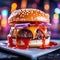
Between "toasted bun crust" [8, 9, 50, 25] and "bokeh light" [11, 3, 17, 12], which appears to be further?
"bokeh light" [11, 3, 17, 12]

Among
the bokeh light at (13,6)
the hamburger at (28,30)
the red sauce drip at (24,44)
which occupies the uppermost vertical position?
the bokeh light at (13,6)

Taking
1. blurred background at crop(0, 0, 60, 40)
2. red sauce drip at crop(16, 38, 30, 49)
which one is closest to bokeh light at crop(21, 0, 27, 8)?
blurred background at crop(0, 0, 60, 40)

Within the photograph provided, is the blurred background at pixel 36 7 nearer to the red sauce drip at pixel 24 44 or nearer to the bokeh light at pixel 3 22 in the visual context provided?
the bokeh light at pixel 3 22

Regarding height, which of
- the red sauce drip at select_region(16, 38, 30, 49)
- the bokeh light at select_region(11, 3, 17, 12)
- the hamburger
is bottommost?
the red sauce drip at select_region(16, 38, 30, 49)

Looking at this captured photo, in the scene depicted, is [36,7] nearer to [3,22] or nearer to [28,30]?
[3,22]

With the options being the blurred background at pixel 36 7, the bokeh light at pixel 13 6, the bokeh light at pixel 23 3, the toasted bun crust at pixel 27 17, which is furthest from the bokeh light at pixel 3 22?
the toasted bun crust at pixel 27 17

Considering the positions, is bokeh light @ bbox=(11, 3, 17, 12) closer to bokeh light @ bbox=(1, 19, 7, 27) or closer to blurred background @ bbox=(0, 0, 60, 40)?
blurred background @ bbox=(0, 0, 60, 40)

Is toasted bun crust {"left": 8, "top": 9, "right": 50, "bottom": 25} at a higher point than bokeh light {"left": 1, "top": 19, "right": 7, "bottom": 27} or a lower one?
higher

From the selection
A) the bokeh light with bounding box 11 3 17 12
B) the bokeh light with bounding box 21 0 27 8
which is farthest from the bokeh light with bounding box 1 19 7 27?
the bokeh light with bounding box 21 0 27 8

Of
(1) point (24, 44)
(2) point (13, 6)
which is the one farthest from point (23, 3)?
(1) point (24, 44)
